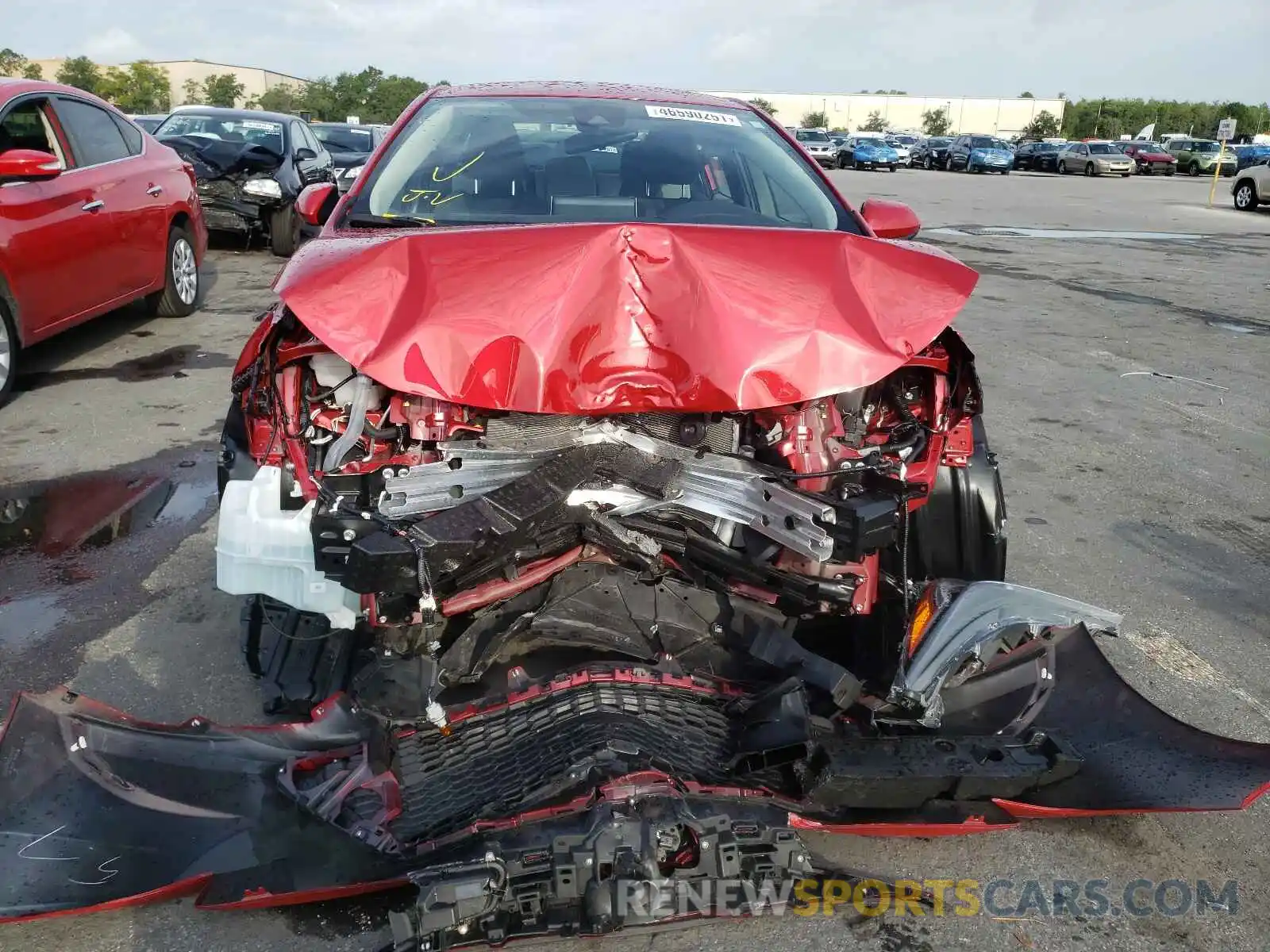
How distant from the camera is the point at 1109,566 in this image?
423 centimetres

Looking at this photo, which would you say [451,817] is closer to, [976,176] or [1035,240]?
[1035,240]

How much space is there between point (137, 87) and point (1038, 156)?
59.5m

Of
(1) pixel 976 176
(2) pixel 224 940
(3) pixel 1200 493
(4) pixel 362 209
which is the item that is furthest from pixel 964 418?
(1) pixel 976 176

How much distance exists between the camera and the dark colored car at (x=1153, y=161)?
40.1 metres

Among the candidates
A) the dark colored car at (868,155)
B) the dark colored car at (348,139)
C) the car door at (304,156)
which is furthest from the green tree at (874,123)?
the car door at (304,156)

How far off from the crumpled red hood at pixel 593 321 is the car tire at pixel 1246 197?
26393 mm

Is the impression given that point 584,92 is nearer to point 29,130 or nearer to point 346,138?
point 29,130

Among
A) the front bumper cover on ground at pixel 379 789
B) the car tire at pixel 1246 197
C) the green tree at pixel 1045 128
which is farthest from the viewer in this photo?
the green tree at pixel 1045 128

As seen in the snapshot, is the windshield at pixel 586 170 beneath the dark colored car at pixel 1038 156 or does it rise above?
beneath

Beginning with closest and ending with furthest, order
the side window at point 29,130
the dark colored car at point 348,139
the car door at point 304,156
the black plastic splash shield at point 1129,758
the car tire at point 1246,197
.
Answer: the black plastic splash shield at point 1129,758, the side window at point 29,130, the car door at point 304,156, the dark colored car at point 348,139, the car tire at point 1246,197

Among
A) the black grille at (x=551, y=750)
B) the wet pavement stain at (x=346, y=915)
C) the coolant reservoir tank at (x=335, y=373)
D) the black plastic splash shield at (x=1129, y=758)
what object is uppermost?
the coolant reservoir tank at (x=335, y=373)

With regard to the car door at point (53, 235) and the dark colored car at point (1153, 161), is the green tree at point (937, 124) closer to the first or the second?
the dark colored car at point (1153, 161)

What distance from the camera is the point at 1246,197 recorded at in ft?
78.9

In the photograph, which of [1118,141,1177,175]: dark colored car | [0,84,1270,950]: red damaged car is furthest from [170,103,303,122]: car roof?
[1118,141,1177,175]: dark colored car
